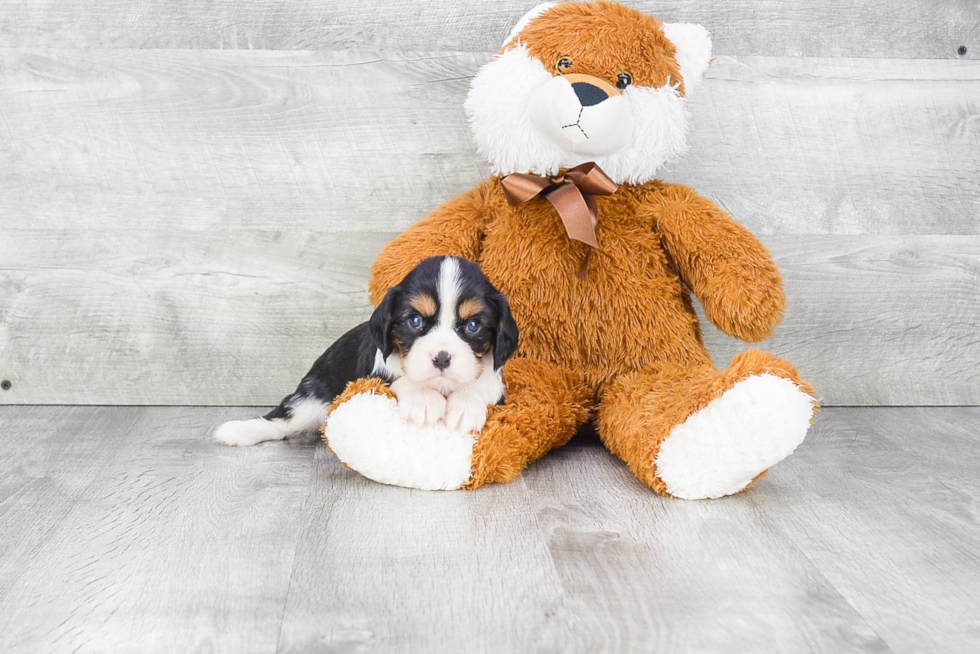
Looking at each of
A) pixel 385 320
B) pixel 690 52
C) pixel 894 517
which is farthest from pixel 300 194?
pixel 894 517

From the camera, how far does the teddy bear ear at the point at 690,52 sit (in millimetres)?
1793

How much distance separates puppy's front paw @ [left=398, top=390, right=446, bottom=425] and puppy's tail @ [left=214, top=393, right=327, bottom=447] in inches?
13.7

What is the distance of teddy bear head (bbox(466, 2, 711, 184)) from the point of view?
1659 mm

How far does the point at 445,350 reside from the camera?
1.47 m

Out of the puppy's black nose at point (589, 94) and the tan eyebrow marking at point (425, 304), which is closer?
the tan eyebrow marking at point (425, 304)

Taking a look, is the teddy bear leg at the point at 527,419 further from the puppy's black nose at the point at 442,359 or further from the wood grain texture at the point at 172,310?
the wood grain texture at the point at 172,310

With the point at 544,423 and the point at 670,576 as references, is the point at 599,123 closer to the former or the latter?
the point at 544,423

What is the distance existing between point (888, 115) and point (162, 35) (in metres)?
1.78

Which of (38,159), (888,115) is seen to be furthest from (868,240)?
(38,159)

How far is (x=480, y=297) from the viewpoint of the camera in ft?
4.98

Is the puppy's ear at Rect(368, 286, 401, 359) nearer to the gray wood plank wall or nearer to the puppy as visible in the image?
the puppy

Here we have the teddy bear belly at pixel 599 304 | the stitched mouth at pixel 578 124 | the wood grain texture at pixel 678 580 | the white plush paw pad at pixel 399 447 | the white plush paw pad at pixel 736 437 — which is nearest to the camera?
the wood grain texture at pixel 678 580

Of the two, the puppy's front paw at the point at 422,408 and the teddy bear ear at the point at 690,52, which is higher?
the teddy bear ear at the point at 690,52

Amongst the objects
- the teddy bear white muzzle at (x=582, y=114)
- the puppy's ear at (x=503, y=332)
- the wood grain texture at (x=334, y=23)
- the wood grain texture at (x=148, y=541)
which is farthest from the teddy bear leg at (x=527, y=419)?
the wood grain texture at (x=334, y=23)
